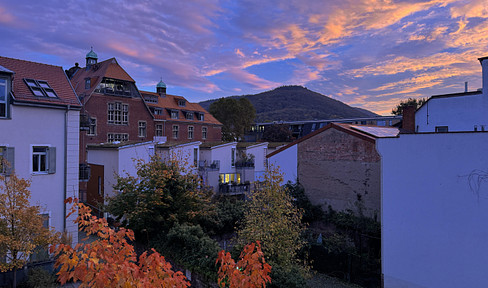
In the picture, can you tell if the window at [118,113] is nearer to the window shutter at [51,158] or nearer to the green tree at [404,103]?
the window shutter at [51,158]

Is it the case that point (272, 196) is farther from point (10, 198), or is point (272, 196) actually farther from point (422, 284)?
point (10, 198)

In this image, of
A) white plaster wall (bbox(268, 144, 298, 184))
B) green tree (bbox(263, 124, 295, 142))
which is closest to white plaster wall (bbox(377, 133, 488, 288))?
white plaster wall (bbox(268, 144, 298, 184))

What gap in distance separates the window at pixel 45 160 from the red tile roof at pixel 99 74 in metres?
25.1

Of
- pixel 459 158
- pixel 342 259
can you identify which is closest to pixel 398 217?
pixel 459 158

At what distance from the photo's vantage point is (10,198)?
39.2ft

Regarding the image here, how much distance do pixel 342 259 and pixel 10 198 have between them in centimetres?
1742

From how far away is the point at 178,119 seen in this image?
5166cm

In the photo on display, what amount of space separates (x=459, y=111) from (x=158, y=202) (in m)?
20.8

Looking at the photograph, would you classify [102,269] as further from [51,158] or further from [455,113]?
[455,113]

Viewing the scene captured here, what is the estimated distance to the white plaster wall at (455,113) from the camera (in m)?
18.1

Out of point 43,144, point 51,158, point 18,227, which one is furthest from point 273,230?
point 43,144

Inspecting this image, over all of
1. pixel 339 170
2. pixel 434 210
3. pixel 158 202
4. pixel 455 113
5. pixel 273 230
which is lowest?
pixel 273 230

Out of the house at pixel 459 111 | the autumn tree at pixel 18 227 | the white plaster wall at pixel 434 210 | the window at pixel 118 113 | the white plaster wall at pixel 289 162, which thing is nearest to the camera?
the white plaster wall at pixel 434 210

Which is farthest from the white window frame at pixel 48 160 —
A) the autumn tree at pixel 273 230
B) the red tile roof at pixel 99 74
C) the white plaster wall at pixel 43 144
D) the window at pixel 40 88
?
the red tile roof at pixel 99 74
